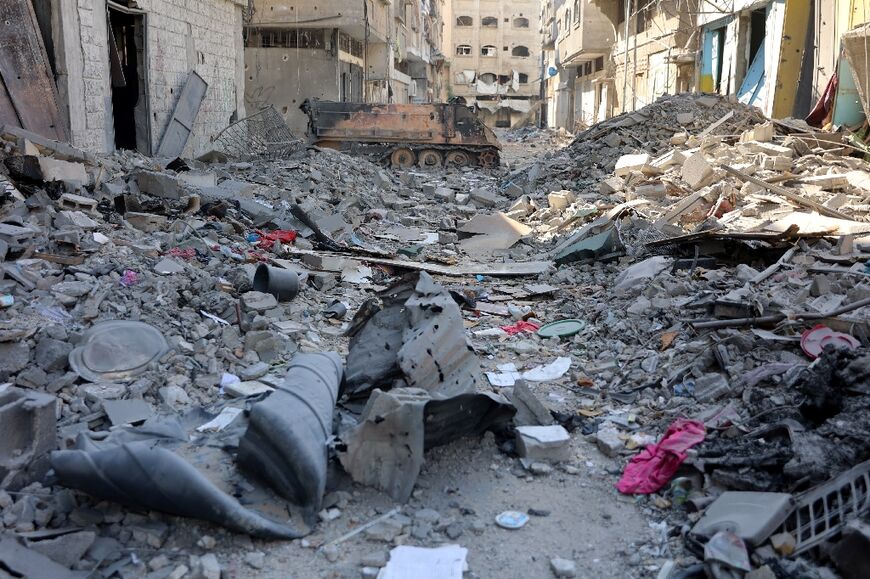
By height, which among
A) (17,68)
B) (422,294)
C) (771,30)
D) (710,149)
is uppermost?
(771,30)

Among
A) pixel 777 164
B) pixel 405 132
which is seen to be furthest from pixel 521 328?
pixel 405 132

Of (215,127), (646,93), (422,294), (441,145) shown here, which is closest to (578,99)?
(646,93)

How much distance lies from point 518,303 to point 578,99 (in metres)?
35.5

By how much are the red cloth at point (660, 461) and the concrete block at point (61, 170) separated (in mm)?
6187

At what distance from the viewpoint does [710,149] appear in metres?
12.8

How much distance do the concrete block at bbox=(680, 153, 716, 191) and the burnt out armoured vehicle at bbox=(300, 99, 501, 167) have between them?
367 inches

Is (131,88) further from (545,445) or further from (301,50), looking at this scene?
(545,445)

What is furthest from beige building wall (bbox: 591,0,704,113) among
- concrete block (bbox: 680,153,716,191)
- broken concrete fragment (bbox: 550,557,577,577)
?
broken concrete fragment (bbox: 550,557,577,577)

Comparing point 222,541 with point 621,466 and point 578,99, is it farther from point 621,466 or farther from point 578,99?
point 578,99

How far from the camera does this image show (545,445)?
13.3 feet

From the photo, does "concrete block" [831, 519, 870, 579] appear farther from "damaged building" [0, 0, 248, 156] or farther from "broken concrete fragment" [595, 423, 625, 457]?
"damaged building" [0, 0, 248, 156]

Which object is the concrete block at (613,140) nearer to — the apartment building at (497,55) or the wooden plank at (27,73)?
the wooden plank at (27,73)

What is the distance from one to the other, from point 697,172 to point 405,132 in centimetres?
1004

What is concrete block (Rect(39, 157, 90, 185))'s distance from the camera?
23.8ft
